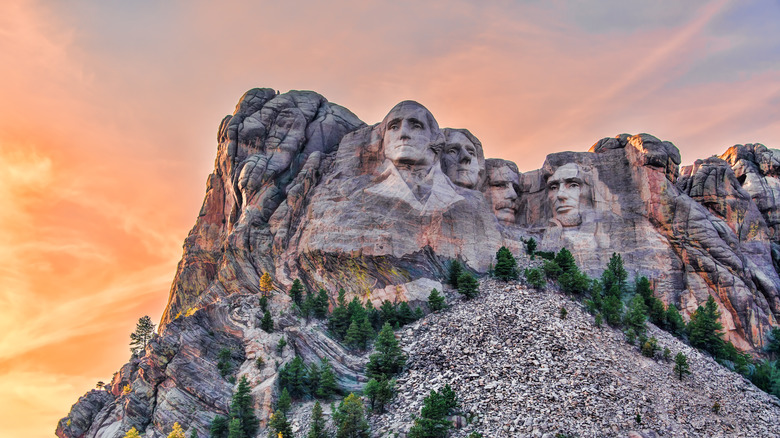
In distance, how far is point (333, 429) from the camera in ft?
183

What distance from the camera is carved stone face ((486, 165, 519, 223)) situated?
282 ft

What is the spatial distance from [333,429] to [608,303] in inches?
1008

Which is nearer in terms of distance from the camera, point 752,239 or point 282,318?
point 282,318

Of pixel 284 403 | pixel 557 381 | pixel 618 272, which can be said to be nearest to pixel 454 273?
pixel 618 272

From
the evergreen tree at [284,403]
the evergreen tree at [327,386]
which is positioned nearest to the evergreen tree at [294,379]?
the evergreen tree at [327,386]

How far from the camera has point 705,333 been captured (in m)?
68.6

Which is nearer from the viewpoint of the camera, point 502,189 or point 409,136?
point 409,136

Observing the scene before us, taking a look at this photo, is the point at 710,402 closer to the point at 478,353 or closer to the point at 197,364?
the point at 478,353

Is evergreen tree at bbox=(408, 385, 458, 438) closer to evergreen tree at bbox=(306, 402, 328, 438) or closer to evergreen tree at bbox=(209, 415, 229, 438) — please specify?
evergreen tree at bbox=(306, 402, 328, 438)

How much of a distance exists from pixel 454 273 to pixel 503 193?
1807 centimetres

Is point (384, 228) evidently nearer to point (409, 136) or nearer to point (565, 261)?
point (409, 136)

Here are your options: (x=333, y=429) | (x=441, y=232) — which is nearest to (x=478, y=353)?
(x=333, y=429)

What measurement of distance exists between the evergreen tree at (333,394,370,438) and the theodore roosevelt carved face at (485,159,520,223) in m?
35.7

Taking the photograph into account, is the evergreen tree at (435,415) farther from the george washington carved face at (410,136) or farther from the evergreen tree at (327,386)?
the george washington carved face at (410,136)
